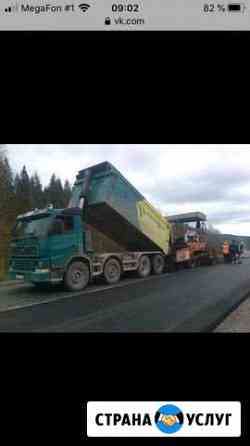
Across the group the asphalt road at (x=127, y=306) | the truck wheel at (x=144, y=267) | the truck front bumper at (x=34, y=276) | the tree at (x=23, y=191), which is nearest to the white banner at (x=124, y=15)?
the tree at (x=23, y=191)

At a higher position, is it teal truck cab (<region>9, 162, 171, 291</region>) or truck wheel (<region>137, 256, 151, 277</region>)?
teal truck cab (<region>9, 162, 171, 291</region>)

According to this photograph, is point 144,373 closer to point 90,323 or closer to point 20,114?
point 90,323

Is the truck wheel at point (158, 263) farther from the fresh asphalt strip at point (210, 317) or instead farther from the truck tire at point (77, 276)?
the fresh asphalt strip at point (210, 317)

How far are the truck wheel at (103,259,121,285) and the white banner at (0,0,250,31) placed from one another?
2.65 m

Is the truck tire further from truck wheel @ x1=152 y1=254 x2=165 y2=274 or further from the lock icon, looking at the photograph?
the lock icon

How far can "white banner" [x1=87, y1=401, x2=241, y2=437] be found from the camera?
1.03 metres

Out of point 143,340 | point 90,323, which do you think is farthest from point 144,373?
point 90,323

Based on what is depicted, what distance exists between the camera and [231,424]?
1051 millimetres

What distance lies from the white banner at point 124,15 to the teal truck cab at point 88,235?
1272 mm

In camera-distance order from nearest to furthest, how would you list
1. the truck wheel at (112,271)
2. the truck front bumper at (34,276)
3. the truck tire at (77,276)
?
1. the truck front bumper at (34,276)
2. the truck tire at (77,276)
3. the truck wheel at (112,271)

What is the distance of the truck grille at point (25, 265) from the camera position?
251cm

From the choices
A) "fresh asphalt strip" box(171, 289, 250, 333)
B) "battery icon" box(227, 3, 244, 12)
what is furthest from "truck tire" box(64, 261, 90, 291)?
"battery icon" box(227, 3, 244, 12)

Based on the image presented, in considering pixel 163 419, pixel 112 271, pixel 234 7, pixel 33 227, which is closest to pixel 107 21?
pixel 234 7

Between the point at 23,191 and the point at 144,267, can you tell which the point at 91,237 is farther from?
the point at 23,191
